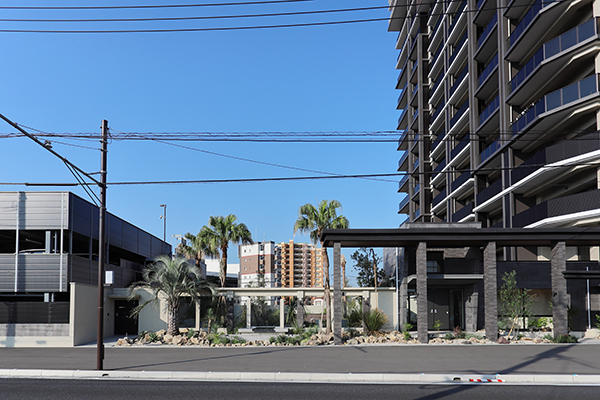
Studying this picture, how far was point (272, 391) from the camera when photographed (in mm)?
13305

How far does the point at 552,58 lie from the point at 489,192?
12.8 meters

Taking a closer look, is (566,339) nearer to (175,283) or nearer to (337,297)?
(337,297)

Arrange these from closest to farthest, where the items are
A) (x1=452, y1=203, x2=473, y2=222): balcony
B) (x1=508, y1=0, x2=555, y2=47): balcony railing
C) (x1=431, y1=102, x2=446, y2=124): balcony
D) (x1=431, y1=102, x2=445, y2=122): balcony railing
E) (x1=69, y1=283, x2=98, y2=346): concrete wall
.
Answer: (x1=69, y1=283, x2=98, y2=346): concrete wall < (x1=508, y1=0, x2=555, y2=47): balcony railing < (x1=452, y1=203, x2=473, y2=222): balcony < (x1=431, y1=102, x2=446, y2=124): balcony < (x1=431, y1=102, x2=445, y2=122): balcony railing

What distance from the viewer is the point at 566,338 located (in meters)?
25.8

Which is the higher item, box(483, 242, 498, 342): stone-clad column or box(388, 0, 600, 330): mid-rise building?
box(388, 0, 600, 330): mid-rise building

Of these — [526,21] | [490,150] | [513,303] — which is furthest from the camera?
[490,150]

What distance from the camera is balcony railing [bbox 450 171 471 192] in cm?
4728

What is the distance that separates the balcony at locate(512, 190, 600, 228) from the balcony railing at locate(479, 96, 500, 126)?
8.86 metres

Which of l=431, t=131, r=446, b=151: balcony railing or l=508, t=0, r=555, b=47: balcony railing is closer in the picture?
l=508, t=0, r=555, b=47: balcony railing

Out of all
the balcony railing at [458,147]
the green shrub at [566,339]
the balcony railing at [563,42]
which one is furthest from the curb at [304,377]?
the balcony railing at [458,147]

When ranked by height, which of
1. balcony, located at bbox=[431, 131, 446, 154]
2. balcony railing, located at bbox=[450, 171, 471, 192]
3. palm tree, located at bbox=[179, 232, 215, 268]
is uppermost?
balcony, located at bbox=[431, 131, 446, 154]

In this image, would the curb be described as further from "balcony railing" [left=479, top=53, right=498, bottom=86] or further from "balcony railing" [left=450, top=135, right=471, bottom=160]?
"balcony railing" [left=450, top=135, right=471, bottom=160]

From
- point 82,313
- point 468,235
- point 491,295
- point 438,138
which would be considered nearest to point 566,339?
point 491,295

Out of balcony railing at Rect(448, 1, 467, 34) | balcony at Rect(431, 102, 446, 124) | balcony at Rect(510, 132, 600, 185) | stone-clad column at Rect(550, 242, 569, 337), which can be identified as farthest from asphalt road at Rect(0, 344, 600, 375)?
balcony at Rect(431, 102, 446, 124)
